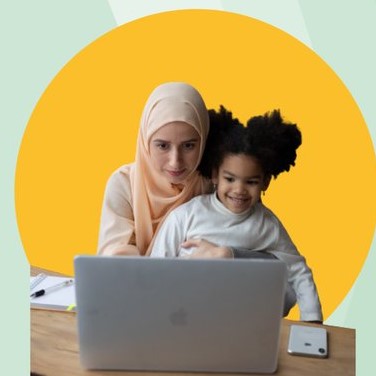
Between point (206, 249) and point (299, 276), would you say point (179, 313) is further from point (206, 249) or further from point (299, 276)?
point (299, 276)

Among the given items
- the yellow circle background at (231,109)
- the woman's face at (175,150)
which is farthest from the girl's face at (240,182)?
the yellow circle background at (231,109)

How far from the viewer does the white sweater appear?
198 cm

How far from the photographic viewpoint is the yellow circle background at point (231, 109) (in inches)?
83.7

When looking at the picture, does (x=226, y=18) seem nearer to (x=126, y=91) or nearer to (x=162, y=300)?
(x=126, y=91)

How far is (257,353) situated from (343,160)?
1020mm

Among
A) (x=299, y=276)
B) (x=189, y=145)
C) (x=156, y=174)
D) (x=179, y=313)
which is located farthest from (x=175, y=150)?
(x=179, y=313)

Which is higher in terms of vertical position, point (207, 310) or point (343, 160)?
point (343, 160)

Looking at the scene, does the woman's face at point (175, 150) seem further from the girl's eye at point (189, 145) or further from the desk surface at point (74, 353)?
the desk surface at point (74, 353)

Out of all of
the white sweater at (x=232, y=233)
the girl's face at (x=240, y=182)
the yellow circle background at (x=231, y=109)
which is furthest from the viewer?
the yellow circle background at (x=231, y=109)

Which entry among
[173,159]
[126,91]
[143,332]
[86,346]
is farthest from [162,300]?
[126,91]

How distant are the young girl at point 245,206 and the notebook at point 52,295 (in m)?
0.34

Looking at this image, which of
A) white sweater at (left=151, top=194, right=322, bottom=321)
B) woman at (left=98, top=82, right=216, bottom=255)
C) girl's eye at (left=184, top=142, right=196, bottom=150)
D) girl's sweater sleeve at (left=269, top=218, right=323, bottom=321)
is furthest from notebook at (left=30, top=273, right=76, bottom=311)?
girl's sweater sleeve at (left=269, top=218, right=323, bottom=321)

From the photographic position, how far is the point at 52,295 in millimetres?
1802

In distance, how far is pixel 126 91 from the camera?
220cm
